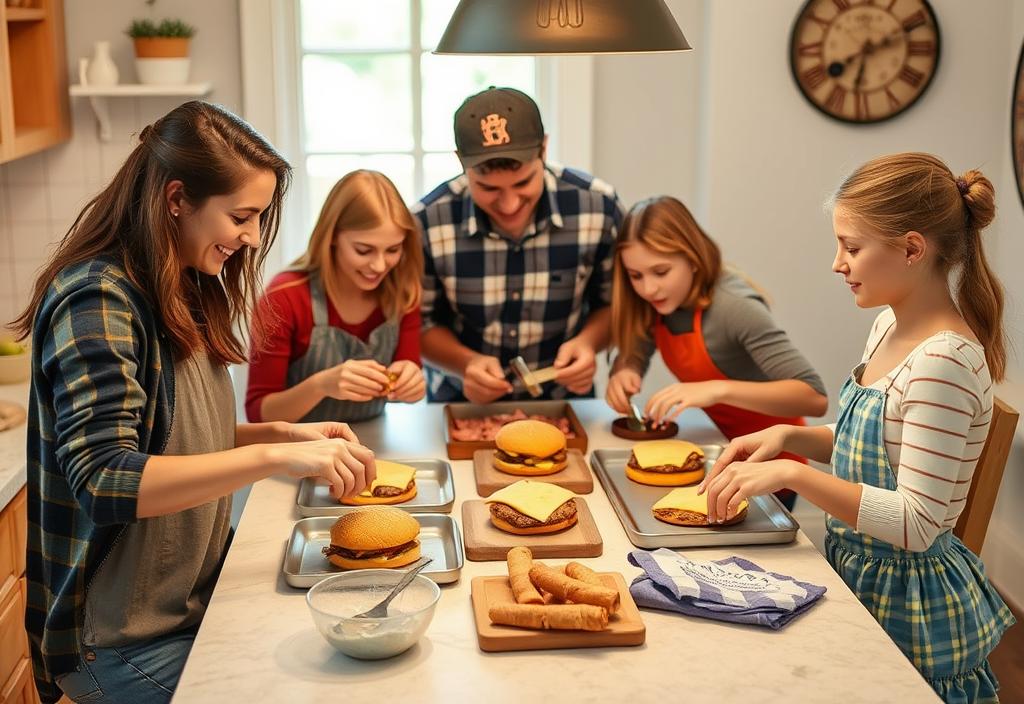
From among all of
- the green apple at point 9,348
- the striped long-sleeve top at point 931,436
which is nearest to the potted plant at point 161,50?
the green apple at point 9,348

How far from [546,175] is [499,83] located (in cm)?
115

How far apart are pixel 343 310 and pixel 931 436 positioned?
1324mm

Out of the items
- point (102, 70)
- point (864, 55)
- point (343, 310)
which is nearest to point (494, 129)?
point (343, 310)

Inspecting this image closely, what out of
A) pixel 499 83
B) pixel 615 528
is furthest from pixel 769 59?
pixel 615 528

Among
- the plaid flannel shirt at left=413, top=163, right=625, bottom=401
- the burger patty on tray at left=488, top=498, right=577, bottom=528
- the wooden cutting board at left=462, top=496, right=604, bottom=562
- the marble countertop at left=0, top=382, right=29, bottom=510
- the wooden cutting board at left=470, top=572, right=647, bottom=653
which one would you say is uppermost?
the plaid flannel shirt at left=413, top=163, right=625, bottom=401

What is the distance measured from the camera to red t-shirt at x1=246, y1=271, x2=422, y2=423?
93.7 inches

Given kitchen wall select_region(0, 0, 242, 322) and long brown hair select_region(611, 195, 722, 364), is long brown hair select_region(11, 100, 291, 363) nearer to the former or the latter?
long brown hair select_region(611, 195, 722, 364)

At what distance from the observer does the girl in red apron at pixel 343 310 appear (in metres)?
2.34

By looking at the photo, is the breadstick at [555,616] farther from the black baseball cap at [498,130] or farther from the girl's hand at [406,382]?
the black baseball cap at [498,130]

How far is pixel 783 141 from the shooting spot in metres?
3.65

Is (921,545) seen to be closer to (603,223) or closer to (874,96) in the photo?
(603,223)

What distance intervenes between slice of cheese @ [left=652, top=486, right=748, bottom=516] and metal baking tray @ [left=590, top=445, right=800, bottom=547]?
0.03m

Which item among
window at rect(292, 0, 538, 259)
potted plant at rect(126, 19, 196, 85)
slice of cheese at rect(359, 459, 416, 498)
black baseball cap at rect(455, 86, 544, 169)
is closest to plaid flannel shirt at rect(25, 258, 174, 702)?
slice of cheese at rect(359, 459, 416, 498)

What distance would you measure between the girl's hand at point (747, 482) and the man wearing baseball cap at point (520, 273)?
2.84 feet
